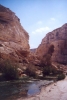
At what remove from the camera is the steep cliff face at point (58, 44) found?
52.5 meters

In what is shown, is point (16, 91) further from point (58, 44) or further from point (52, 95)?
point (58, 44)

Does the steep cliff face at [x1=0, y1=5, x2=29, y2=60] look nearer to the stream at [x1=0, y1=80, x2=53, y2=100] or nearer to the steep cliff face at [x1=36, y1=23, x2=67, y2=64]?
the stream at [x1=0, y1=80, x2=53, y2=100]

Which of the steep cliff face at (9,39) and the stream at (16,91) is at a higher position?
the steep cliff face at (9,39)

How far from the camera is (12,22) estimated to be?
36.8 metres

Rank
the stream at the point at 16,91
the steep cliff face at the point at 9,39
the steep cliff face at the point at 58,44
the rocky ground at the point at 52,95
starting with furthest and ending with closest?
the steep cliff face at the point at 58,44 → the steep cliff face at the point at 9,39 → the stream at the point at 16,91 → the rocky ground at the point at 52,95

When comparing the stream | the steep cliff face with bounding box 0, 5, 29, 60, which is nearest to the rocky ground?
the stream

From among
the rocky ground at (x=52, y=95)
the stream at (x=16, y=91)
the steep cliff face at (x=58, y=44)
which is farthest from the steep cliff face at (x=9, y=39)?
the steep cliff face at (x=58, y=44)

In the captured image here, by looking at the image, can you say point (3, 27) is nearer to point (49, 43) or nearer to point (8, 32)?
point (8, 32)

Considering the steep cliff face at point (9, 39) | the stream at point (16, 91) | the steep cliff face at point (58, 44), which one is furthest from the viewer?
the steep cliff face at point (58, 44)

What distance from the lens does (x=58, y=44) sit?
53.2 metres

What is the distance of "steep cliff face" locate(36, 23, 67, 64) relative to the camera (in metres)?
52.5

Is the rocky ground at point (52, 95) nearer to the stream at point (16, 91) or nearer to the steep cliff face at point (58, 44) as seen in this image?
the stream at point (16, 91)

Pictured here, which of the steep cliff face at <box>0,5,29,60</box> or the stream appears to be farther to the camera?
the steep cliff face at <box>0,5,29,60</box>

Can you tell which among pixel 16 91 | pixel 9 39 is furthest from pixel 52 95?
pixel 9 39
